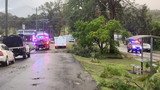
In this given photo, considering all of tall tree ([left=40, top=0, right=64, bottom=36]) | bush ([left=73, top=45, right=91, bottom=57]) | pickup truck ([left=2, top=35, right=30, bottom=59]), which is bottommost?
bush ([left=73, top=45, right=91, bottom=57])

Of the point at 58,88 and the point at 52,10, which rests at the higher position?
the point at 52,10

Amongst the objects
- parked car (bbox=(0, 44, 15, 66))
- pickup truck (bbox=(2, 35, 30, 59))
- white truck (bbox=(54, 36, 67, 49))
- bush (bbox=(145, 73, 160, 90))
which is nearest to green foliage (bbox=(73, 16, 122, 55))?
pickup truck (bbox=(2, 35, 30, 59))

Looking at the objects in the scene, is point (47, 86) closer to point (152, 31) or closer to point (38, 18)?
point (152, 31)

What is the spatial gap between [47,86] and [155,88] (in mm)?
6291

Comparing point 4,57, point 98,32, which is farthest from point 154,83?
point 98,32

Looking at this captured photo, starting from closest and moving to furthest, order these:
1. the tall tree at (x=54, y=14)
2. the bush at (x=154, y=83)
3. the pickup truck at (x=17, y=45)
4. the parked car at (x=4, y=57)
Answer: the bush at (x=154, y=83), the parked car at (x=4, y=57), the pickup truck at (x=17, y=45), the tall tree at (x=54, y=14)

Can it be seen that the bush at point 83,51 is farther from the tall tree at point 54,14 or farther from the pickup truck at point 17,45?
the tall tree at point 54,14

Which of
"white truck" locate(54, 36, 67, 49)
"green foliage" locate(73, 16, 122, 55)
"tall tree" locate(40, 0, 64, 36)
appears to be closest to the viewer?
"green foliage" locate(73, 16, 122, 55)

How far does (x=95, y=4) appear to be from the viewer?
180 ft

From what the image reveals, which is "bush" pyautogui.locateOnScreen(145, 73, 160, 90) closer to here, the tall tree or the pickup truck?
the pickup truck


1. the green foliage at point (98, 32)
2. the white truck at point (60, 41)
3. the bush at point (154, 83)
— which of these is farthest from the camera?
the white truck at point (60, 41)

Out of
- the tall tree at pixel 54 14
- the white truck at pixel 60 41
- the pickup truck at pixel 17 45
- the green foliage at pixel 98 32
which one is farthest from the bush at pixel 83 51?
the tall tree at pixel 54 14

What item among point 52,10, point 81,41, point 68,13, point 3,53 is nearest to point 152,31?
point 68,13

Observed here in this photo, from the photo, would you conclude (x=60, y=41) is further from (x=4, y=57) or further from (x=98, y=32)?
(x=4, y=57)
